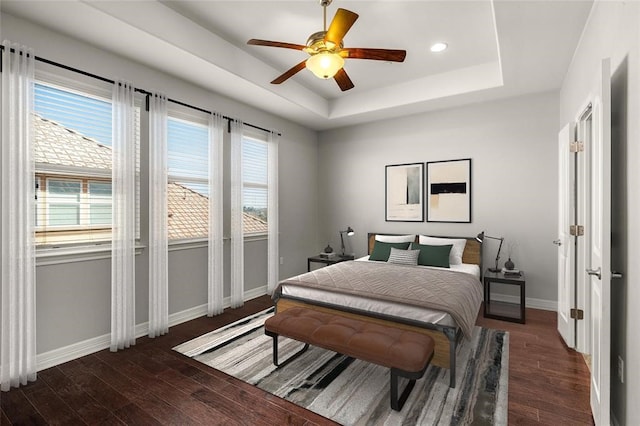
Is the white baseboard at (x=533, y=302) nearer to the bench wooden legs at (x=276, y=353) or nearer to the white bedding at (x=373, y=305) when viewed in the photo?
the white bedding at (x=373, y=305)

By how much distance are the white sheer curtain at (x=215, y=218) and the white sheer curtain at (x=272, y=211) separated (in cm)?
98

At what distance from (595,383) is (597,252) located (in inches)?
31.0

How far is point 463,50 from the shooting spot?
11.6ft

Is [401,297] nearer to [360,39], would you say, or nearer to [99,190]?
[360,39]

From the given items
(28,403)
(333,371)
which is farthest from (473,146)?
(28,403)

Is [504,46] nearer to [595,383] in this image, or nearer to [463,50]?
[463,50]

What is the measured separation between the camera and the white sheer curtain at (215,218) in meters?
3.89

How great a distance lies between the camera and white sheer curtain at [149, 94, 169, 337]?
128 inches

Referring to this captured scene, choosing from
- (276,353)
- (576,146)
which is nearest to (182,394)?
(276,353)

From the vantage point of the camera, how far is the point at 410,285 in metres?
2.97

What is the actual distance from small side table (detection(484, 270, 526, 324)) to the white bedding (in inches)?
67.8

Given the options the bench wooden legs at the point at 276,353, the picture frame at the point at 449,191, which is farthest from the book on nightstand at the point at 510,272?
the bench wooden legs at the point at 276,353

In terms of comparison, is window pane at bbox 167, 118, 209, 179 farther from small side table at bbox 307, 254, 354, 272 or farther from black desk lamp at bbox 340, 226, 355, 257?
black desk lamp at bbox 340, 226, 355, 257

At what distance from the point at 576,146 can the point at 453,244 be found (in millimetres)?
1892
